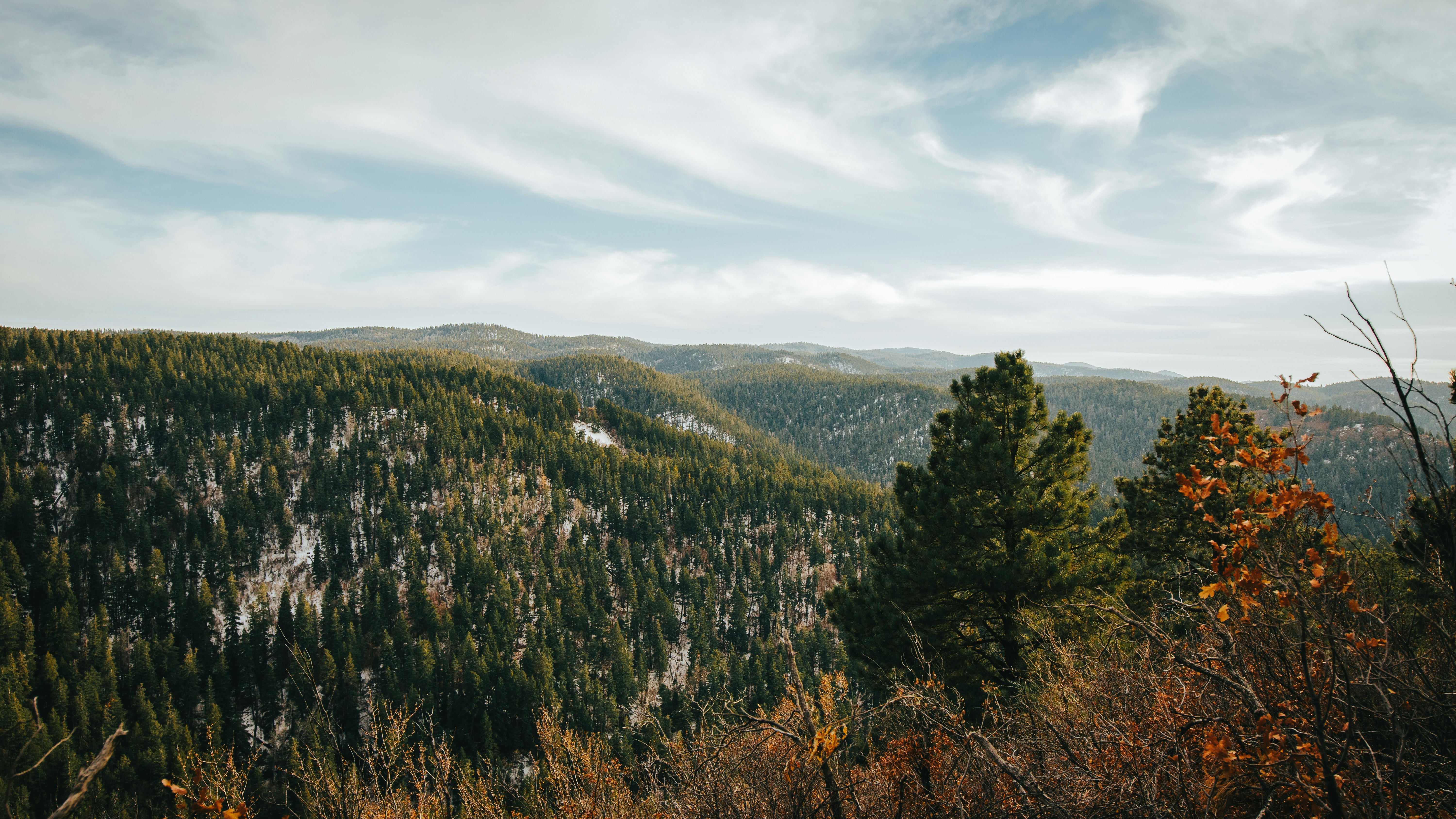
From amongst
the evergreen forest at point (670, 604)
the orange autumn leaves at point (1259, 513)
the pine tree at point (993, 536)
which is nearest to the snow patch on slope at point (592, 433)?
the evergreen forest at point (670, 604)

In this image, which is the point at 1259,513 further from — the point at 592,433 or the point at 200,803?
the point at 592,433

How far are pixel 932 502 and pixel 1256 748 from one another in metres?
7.77

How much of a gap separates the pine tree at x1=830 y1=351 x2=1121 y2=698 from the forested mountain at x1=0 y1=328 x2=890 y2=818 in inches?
1283

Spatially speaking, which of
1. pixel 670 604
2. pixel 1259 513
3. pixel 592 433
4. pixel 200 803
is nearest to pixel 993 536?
pixel 1259 513

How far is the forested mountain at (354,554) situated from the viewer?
5850 cm

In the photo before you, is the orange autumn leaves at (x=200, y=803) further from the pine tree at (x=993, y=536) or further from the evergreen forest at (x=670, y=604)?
the pine tree at (x=993, y=536)

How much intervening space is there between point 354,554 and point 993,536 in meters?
107

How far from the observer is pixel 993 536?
1086 cm

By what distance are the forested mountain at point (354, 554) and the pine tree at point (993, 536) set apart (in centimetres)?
3259

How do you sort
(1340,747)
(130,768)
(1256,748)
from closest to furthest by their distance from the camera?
(1340,747) < (1256,748) < (130,768)

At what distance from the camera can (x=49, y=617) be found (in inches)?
2729

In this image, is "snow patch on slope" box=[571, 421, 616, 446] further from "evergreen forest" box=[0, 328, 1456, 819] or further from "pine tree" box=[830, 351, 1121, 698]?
"pine tree" box=[830, 351, 1121, 698]

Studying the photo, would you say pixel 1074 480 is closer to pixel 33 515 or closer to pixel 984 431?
pixel 984 431

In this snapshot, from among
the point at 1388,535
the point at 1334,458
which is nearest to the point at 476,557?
the point at 1388,535
